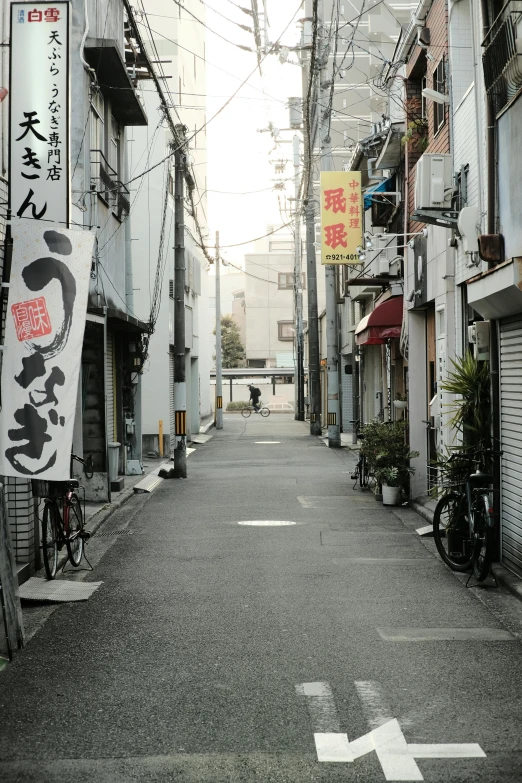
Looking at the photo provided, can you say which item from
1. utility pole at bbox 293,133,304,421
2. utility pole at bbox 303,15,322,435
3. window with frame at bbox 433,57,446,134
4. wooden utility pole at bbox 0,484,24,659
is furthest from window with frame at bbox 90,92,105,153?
utility pole at bbox 293,133,304,421

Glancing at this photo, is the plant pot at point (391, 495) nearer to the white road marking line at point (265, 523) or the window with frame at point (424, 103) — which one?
the white road marking line at point (265, 523)

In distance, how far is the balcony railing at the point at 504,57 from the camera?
9314 millimetres

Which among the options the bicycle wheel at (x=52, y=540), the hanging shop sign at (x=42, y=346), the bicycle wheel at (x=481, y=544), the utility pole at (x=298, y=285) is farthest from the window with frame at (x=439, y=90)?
the utility pole at (x=298, y=285)

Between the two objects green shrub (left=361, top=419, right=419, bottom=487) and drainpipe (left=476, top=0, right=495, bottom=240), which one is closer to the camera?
drainpipe (left=476, top=0, right=495, bottom=240)

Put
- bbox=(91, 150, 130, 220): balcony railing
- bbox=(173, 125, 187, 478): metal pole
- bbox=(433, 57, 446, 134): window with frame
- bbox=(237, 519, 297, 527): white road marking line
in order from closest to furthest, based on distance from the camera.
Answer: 1. bbox=(237, 519, 297, 527): white road marking line
2. bbox=(433, 57, 446, 134): window with frame
3. bbox=(91, 150, 130, 220): balcony railing
4. bbox=(173, 125, 187, 478): metal pole

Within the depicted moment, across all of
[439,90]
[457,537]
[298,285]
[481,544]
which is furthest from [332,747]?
[298,285]

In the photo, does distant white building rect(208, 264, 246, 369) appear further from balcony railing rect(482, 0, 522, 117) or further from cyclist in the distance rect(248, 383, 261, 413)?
balcony railing rect(482, 0, 522, 117)

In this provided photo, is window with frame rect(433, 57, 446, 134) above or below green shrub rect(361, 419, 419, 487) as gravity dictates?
above

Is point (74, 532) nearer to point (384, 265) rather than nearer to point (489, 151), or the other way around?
point (489, 151)

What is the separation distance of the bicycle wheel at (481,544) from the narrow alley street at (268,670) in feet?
0.62

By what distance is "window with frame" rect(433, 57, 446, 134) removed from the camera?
49.9 ft

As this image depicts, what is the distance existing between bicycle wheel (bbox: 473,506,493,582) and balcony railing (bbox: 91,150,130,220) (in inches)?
438

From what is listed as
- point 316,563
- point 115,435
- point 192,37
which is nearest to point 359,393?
point 115,435

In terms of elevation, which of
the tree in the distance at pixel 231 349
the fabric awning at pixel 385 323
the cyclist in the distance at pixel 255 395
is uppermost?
the tree in the distance at pixel 231 349
